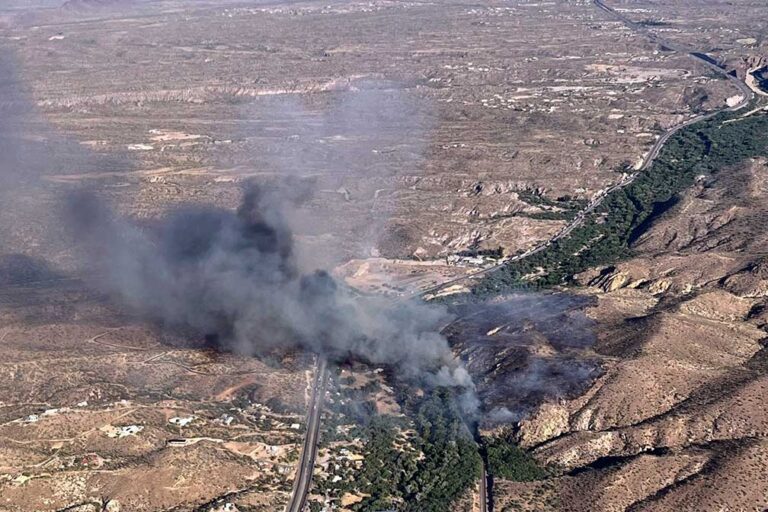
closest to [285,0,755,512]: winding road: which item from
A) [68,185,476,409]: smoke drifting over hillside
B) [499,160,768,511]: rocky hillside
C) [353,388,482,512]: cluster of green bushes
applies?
[353,388,482,512]: cluster of green bushes

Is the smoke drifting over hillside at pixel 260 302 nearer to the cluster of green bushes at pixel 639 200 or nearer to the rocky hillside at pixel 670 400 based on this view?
the rocky hillside at pixel 670 400

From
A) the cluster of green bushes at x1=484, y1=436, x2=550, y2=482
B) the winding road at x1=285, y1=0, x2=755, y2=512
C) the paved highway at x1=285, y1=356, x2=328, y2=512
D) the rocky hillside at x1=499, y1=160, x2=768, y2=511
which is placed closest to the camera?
the rocky hillside at x1=499, y1=160, x2=768, y2=511

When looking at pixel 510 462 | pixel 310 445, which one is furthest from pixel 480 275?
pixel 310 445

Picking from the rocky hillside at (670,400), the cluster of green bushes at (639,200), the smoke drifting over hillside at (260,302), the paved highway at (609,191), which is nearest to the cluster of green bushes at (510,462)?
the rocky hillside at (670,400)

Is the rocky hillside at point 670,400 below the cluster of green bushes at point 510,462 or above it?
→ above

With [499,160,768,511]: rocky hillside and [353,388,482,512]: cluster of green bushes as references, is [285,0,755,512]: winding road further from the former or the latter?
[499,160,768,511]: rocky hillside

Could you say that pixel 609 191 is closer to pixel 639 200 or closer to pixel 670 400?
pixel 639 200

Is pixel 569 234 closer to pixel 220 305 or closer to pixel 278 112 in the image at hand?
pixel 220 305
